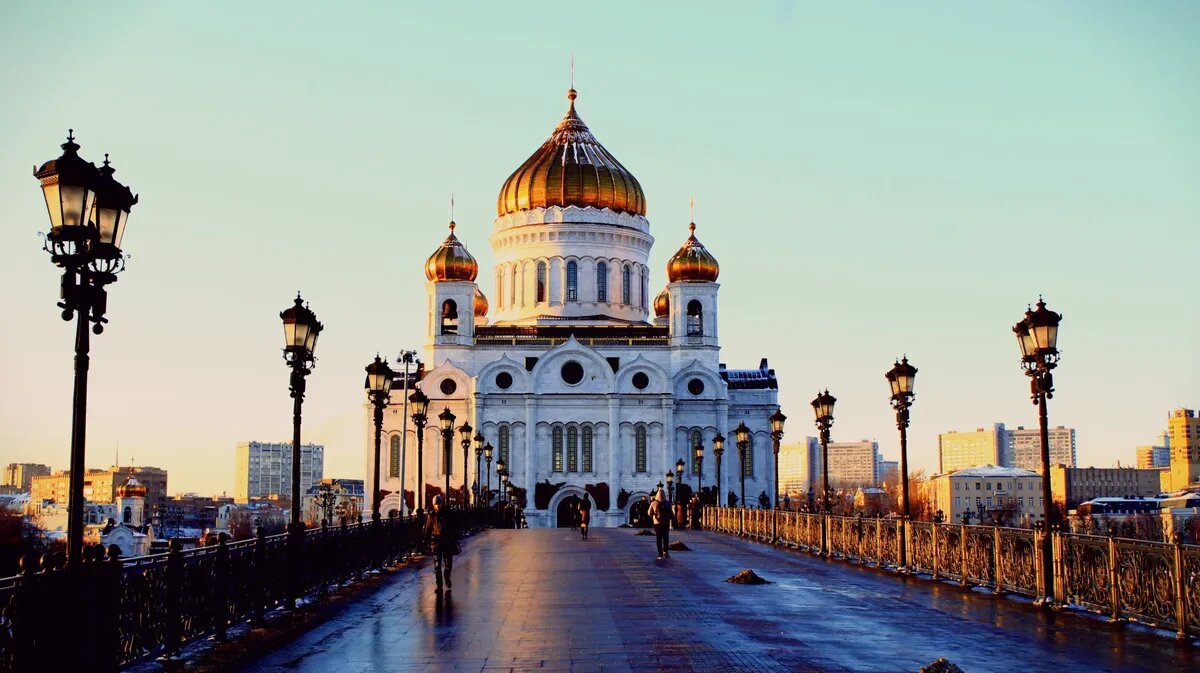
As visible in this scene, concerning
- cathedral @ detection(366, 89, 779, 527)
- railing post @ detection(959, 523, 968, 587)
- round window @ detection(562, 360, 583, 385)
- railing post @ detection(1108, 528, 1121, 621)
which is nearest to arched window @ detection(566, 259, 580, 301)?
cathedral @ detection(366, 89, 779, 527)

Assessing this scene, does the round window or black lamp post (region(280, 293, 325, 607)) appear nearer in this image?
black lamp post (region(280, 293, 325, 607))

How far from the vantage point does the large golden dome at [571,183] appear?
83375 millimetres

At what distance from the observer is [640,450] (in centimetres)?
7900

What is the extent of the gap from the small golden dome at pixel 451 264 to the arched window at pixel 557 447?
11103 mm

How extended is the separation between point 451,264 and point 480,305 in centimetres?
719

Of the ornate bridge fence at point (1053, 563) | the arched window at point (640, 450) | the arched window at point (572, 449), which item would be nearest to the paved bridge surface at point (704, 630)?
the ornate bridge fence at point (1053, 563)

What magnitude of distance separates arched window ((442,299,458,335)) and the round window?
7.39 metres

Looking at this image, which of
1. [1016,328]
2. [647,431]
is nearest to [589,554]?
[1016,328]

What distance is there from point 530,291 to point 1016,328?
6545 cm

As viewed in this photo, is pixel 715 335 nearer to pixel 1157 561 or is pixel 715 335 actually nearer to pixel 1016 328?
pixel 1016 328

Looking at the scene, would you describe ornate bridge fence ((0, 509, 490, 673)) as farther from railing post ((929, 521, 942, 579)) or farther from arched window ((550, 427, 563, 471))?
arched window ((550, 427, 563, 471))

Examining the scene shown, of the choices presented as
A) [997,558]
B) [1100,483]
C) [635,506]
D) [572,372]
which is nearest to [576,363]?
[572,372]

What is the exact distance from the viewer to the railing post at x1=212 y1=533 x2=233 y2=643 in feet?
44.9

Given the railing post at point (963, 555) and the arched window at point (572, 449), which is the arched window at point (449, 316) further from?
the railing post at point (963, 555)
